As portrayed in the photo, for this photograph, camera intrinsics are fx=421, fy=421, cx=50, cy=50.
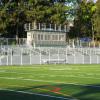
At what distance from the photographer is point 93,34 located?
76938 millimetres

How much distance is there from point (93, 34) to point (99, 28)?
3512 mm

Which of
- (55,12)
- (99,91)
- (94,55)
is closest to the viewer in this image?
(99,91)

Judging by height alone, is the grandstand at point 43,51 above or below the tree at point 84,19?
below

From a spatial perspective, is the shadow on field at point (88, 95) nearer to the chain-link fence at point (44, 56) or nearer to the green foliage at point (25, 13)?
the chain-link fence at point (44, 56)

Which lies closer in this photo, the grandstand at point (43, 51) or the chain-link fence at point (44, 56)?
the chain-link fence at point (44, 56)

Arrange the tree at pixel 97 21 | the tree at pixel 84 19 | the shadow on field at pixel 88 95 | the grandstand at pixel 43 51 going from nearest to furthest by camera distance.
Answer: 1. the shadow on field at pixel 88 95
2. the grandstand at pixel 43 51
3. the tree at pixel 97 21
4. the tree at pixel 84 19

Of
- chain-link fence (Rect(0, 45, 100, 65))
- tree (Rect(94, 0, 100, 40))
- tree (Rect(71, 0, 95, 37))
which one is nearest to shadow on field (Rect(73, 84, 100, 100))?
chain-link fence (Rect(0, 45, 100, 65))

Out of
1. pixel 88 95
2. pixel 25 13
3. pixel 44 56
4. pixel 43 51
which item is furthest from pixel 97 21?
pixel 88 95

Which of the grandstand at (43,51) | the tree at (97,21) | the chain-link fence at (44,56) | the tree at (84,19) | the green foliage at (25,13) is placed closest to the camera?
the chain-link fence at (44,56)

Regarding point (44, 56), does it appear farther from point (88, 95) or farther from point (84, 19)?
point (88, 95)

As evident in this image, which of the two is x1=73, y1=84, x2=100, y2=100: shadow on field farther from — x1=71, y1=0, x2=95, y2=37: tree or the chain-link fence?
x1=71, y1=0, x2=95, y2=37: tree

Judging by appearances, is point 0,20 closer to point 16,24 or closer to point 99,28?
point 16,24

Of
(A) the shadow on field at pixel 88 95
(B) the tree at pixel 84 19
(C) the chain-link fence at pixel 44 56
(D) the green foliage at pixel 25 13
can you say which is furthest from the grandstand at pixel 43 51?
(A) the shadow on field at pixel 88 95

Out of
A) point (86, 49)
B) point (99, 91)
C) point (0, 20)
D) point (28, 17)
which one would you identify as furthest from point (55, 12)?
point (99, 91)
